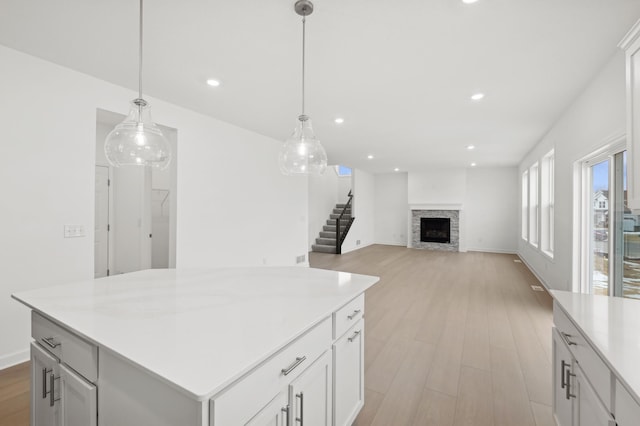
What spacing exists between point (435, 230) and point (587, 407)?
8648 mm

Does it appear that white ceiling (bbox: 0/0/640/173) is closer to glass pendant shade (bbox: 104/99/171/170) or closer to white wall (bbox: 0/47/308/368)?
white wall (bbox: 0/47/308/368)

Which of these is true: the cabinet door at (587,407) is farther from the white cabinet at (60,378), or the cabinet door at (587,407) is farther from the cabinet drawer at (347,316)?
the white cabinet at (60,378)

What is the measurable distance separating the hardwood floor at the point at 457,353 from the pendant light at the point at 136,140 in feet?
7.30

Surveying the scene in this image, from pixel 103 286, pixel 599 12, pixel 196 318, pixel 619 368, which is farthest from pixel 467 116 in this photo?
pixel 103 286

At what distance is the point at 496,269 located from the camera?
631cm

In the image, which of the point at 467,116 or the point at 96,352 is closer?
the point at 96,352

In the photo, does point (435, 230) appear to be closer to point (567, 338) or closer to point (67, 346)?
point (567, 338)

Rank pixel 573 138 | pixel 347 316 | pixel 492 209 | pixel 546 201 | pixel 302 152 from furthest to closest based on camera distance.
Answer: pixel 492 209 < pixel 546 201 < pixel 573 138 < pixel 302 152 < pixel 347 316

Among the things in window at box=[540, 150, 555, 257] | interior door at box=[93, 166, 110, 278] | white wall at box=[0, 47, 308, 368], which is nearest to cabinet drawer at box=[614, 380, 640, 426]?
white wall at box=[0, 47, 308, 368]

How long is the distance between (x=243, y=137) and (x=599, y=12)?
4.18 meters

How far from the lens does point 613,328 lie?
1.23 meters

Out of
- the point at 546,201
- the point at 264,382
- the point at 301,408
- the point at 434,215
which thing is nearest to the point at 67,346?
the point at 264,382

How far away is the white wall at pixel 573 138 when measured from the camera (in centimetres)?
245

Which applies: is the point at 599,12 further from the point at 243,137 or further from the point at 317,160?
the point at 243,137
